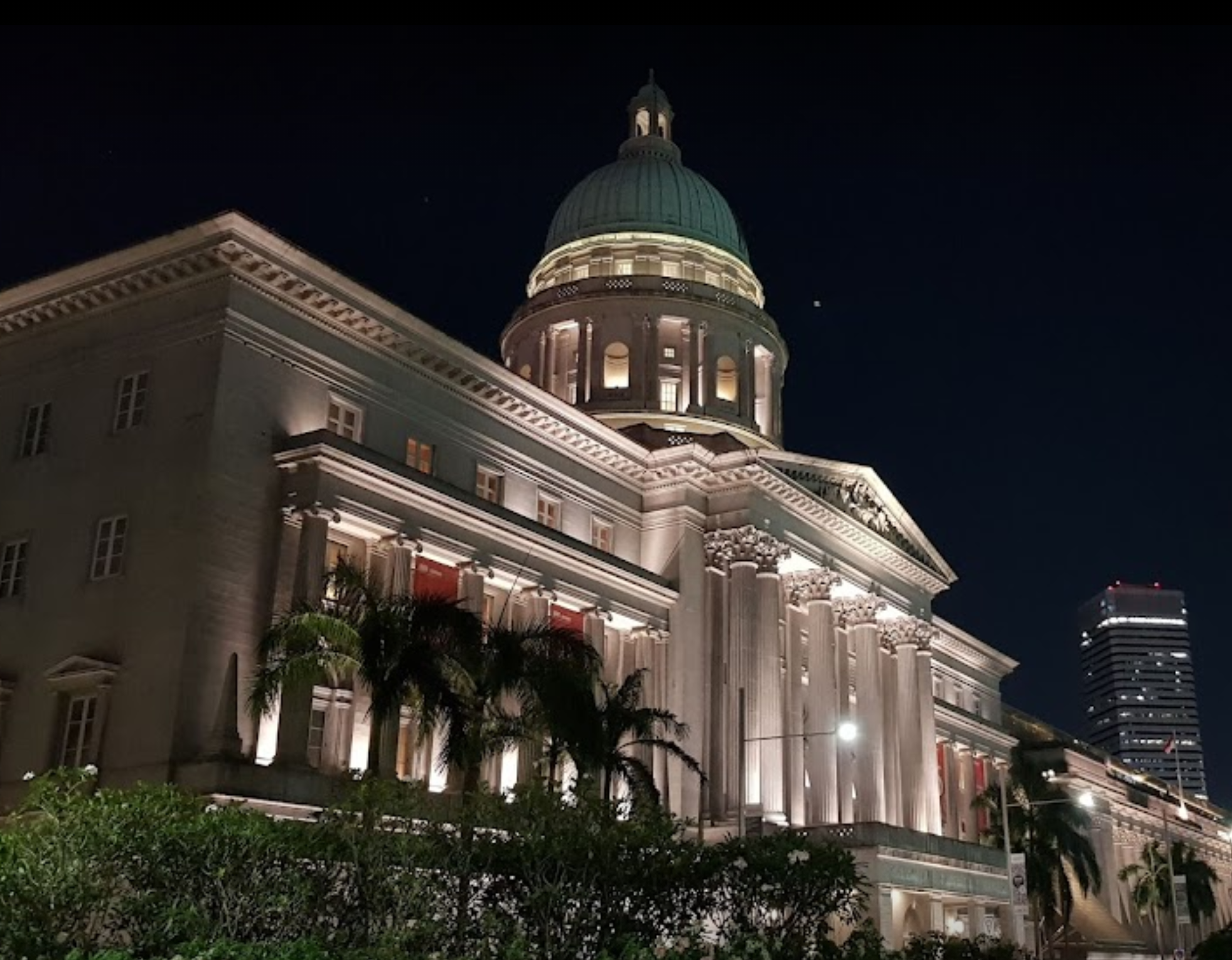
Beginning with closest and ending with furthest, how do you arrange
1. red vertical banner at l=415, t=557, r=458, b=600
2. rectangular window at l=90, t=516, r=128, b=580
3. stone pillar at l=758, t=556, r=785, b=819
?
rectangular window at l=90, t=516, r=128, b=580 → red vertical banner at l=415, t=557, r=458, b=600 → stone pillar at l=758, t=556, r=785, b=819

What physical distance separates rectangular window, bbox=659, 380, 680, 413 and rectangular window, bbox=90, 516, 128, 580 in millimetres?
32513

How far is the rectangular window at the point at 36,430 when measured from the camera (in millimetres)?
41594

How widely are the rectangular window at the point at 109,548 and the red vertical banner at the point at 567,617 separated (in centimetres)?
1504

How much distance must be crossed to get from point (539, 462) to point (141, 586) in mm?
16953

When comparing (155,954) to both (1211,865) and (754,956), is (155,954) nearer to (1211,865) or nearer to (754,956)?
(754,956)

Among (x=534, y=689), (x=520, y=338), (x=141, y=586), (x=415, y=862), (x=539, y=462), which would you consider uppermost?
(x=520, y=338)

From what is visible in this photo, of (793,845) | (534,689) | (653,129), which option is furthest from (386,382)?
(653,129)

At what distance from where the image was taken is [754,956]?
68.5ft

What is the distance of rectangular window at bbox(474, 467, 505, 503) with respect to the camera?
1881 inches

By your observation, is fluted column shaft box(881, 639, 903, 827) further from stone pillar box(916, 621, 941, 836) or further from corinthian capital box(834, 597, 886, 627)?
corinthian capital box(834, 597, 886, 627)

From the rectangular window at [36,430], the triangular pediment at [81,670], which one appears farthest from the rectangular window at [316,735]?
the rectangular window at [36,430]

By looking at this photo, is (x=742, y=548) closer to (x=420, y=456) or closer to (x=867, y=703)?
(x=867, y=703)

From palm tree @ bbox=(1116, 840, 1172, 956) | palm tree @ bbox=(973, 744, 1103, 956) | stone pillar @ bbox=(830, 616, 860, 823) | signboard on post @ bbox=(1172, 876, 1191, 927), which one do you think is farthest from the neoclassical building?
palm tree @ bbox=(1116, 840, 1172, 956)

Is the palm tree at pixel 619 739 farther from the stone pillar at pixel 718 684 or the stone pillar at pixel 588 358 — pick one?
the stone pillar at pixel 588 358
